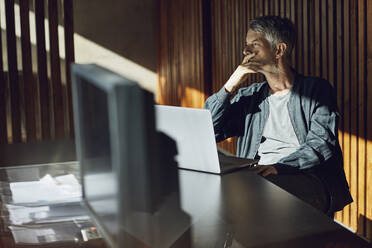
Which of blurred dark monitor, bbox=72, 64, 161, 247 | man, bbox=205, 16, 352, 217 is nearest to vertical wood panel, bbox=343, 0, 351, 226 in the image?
Result: man, bbox=205, 16, 352, 217

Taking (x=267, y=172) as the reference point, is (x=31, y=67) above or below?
above

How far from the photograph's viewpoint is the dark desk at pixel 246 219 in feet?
4.06

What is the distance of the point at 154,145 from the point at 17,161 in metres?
4.12

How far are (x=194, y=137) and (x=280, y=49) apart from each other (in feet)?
3.35

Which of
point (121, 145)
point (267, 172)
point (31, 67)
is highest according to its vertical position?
point (121, 145)

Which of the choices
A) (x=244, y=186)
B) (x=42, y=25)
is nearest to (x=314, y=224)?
(x=244, y=186)

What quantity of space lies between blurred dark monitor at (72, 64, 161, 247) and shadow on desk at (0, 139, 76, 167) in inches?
138

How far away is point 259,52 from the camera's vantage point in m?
2.83

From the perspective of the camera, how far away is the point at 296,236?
1.27m

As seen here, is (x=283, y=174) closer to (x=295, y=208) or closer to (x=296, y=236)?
(x=295, y=208)

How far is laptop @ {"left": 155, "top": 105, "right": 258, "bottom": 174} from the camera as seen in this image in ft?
6.38

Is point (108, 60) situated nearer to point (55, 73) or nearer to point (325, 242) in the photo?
point (55, 73)

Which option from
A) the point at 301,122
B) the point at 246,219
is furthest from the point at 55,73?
the point at 246,219

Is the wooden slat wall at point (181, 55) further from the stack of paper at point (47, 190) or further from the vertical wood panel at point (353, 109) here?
the stack of paper at point (47, 190)
